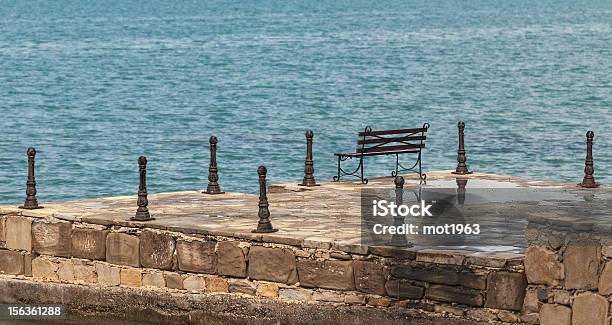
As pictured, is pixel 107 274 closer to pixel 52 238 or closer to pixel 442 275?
pixel 52 238

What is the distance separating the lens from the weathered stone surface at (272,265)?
21.9 m

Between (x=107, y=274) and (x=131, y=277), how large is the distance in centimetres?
43

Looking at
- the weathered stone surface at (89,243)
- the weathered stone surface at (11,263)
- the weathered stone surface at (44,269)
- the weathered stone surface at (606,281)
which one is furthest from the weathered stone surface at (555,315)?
the weathered stone surface at (11,263)

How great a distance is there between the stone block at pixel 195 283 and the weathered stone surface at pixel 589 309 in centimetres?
560

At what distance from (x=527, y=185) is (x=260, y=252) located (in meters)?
7.81

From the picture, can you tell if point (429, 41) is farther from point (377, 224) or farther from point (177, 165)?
point (377, 224)

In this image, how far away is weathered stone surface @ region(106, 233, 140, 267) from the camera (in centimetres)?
2336

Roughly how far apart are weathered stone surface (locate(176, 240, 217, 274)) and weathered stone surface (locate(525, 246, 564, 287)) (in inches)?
187

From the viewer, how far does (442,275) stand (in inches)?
808

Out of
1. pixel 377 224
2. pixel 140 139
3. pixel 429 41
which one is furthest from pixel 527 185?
pixel 429 41

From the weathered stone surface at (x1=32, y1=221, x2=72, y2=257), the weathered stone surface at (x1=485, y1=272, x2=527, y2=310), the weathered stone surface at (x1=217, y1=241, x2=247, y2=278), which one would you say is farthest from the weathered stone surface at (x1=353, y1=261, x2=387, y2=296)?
the weathered stone surface at (x1=32, y1=221, x2=72, y2=257)

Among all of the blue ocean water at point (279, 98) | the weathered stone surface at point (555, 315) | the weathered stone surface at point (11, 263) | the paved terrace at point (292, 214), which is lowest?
the weathered stone surface at point (555, 315)

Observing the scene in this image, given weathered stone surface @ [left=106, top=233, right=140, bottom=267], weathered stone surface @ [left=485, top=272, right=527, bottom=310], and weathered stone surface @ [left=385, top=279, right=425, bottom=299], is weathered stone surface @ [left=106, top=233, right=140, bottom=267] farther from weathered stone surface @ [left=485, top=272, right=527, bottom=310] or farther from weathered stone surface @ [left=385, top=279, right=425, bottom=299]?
weathered stone surface @ [left=485, top=272, right=527, bottom=310]

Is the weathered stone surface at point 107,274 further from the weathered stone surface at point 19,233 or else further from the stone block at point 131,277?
the weathered stone surface at point 19,233
